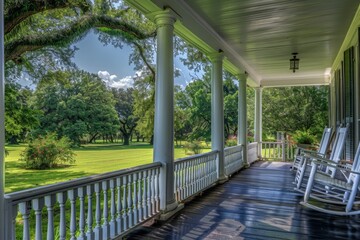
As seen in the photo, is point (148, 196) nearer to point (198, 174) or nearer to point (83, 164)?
point (198, 174)

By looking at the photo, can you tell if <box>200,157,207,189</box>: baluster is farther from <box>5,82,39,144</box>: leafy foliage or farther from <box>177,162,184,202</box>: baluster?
<box>5,82,39,144</box>: leafy foliage

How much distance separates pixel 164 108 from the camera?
331cm

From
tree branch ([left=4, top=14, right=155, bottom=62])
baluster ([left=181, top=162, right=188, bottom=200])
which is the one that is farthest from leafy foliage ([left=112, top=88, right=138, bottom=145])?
baluster ([left=181, top=162, right=188, bottom=200])

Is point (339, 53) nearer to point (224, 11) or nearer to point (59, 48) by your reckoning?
point (224, 11)

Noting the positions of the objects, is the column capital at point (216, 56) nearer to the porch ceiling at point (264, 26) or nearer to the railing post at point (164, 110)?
the porch ceiling at point (264, 26)

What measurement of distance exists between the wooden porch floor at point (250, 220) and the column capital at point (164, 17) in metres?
2.42

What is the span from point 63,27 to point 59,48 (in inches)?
17.3

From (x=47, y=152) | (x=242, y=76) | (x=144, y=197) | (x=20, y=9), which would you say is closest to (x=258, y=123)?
(x=242, y=76)

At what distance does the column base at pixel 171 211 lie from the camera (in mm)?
3203

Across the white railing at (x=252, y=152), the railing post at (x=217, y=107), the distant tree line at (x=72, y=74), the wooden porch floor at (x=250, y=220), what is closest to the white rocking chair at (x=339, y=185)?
the wooden porch floor at (x=250, y=220)

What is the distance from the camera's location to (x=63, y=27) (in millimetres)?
4980

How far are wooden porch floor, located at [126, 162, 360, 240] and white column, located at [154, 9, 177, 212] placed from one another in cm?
44

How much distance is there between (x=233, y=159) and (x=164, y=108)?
3.50 metres

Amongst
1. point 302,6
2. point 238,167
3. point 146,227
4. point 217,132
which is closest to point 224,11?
point 302,6
